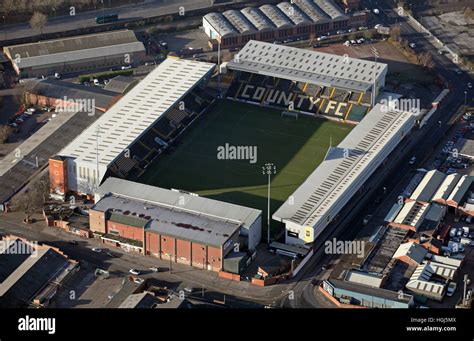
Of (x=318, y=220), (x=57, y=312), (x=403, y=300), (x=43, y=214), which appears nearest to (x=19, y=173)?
(x=43, y=214)

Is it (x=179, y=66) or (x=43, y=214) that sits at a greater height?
(x=179, y=66)

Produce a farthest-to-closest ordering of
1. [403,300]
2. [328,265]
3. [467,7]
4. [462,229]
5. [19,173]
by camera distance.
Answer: [467,7], [19,173], [462,229], [328,265], [403,300]

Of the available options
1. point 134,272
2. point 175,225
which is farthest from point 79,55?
point 134,272

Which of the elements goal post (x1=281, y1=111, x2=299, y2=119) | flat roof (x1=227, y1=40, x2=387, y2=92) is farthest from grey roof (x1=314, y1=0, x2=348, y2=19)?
goal post (x1=281, y1=111, x2=299, y2=119)

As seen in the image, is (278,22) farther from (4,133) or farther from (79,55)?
(4,133)

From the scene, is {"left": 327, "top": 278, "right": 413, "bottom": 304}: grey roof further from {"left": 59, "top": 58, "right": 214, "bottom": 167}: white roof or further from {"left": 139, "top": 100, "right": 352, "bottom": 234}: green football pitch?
{"left": 59, "top": 58, "right": 214, "bottom": 167}: white roof

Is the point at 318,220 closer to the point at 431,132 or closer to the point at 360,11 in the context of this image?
the point at 431,132
